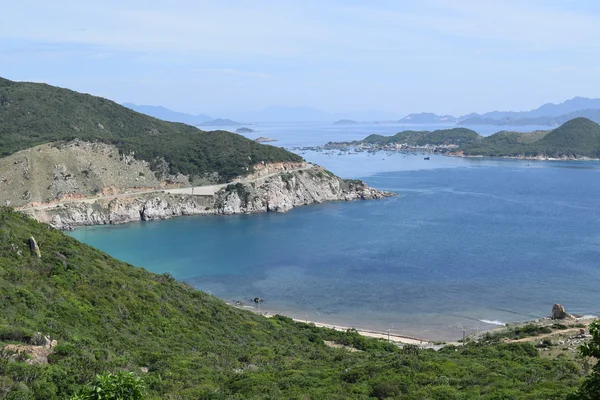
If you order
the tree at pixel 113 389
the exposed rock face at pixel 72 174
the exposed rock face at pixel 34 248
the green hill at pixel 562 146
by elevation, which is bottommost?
the tree at pixel 113 389

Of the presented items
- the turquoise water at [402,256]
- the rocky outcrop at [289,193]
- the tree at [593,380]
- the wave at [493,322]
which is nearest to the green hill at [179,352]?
the tree at [593,380]

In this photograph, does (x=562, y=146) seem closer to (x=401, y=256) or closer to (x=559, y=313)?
(x=401, y=256)

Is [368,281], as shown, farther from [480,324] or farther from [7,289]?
[7,289]

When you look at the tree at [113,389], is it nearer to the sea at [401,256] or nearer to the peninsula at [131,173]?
the sea at [401,256]

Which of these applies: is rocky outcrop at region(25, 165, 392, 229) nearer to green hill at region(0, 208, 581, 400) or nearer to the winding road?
the winding road

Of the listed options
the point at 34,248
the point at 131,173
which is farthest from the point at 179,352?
the point at 131,173

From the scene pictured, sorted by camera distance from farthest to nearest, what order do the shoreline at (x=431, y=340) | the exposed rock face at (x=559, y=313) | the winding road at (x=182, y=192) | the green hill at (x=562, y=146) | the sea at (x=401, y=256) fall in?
the green hill at (x=562, y=146) < the winding road at (x=182, y=192) < the sea at (x=401, y=256) < the exposed rock face at (x=559, y=313) < the shoreline at (x=431, y=340)
